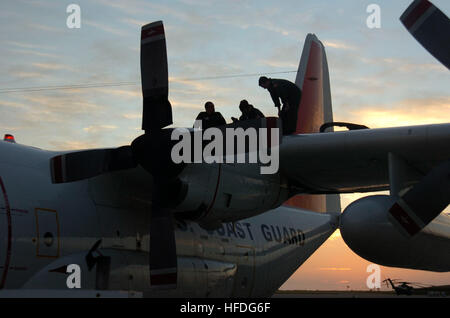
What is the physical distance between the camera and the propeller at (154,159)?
8.75 metres

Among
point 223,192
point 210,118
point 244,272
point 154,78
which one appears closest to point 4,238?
point 154,78

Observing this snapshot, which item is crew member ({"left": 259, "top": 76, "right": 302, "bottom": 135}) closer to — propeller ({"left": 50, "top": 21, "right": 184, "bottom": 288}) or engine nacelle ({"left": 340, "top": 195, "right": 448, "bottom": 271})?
engine nacelle ({"left": 340, "top": 195, "right": 448, "bottom": 271})

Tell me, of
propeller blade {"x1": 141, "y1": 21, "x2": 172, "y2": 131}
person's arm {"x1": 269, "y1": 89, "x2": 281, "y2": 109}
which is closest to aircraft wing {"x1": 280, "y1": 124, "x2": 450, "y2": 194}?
person's arm {"x1": 269, "y1": 89, "x2": 281, "y2": 109}

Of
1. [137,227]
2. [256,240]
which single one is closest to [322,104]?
[256,240]

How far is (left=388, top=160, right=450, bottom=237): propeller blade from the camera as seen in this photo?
9.60 meters

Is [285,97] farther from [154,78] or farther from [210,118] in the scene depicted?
[154,78]

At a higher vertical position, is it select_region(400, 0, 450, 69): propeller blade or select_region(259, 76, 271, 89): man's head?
select_region(400, 0, 450, 69): propeller blade

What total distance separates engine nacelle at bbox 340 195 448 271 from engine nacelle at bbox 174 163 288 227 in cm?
145

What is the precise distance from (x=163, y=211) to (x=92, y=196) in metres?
1.08

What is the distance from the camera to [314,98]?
17047mm

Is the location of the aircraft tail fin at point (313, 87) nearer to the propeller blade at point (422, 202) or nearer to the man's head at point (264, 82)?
the man's head at point (264, 82)

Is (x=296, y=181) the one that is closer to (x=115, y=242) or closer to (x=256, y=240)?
(x=256, y=240)

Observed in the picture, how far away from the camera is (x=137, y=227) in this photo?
386 inches

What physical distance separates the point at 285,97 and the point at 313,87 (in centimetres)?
712
